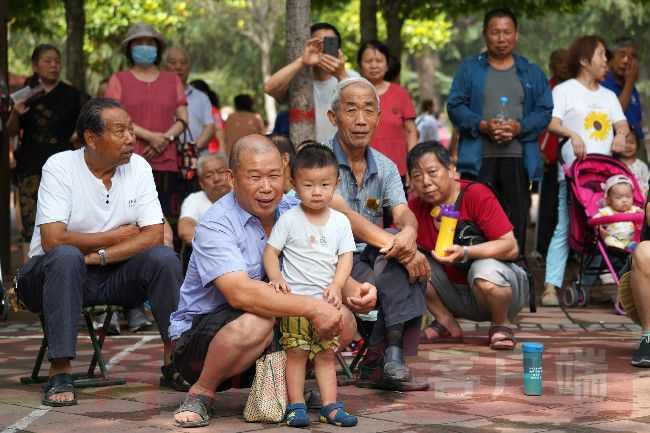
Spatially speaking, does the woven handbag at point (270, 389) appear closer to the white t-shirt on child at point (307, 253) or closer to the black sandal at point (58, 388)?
the white t-shirt on child at point (307, 253)

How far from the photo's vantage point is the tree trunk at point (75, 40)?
17.0 metres

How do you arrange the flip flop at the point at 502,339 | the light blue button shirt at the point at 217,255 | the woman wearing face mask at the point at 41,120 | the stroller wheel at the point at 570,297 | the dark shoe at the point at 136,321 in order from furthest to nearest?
1. the woman wearing face mask at the point at 41,120
2. the stroller wheel at the point at 570,297
3. the dark shoe at the point at 136,321
4. the flip flop at the point at 502,339
5. the light blue button shirt at the point at 217,255

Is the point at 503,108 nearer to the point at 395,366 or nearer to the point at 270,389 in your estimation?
the point at 395,366

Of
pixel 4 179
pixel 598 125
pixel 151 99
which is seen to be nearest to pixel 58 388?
pixel 151 99

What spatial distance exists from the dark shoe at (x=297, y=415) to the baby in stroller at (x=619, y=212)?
549 cm

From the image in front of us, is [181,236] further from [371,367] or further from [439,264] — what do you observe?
[371,367]

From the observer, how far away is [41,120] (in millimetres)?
11992

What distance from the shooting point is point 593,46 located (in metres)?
11.5

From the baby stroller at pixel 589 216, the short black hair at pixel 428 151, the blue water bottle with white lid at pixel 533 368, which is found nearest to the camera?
the blue water bottle with white lid at pixel 533 368

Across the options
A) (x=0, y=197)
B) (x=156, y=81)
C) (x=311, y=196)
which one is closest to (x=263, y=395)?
(x=311, y=196)

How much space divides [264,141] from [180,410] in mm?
1287

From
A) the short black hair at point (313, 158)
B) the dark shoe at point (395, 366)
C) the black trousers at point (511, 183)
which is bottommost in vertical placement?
the dark shoe at point (395, 366)

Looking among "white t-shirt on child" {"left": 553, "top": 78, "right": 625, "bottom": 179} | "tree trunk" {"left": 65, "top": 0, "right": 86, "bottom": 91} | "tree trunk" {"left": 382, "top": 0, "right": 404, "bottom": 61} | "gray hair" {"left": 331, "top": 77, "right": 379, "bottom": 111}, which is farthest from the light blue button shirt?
"tree trunk" {"left": 382, "top": 0, "right": 404, "bottom": 61}

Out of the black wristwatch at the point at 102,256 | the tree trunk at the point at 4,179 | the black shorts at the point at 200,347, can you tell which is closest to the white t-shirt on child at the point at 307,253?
the black shorts at the point at 200,347
